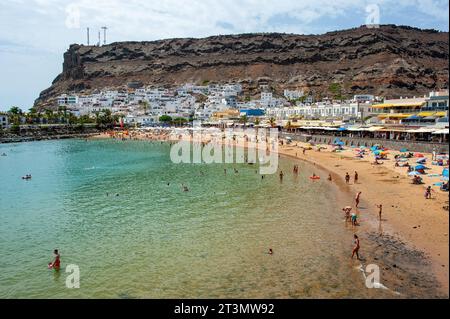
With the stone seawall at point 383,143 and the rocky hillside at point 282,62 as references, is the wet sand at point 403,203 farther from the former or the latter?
the rocky hillside at point 282,62

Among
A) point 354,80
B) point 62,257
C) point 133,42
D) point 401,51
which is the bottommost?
point 62,257

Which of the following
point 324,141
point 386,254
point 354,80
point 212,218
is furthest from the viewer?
point 354,80

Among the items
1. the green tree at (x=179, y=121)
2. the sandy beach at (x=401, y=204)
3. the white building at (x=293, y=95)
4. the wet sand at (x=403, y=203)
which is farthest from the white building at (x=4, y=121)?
the wet sand at (x=403, y=203)

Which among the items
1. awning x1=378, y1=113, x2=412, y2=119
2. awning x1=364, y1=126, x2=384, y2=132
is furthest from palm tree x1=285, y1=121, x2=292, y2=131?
awning x1=364, y1=126, x2=384, y2=132

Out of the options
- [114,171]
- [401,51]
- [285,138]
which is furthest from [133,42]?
[114,171]

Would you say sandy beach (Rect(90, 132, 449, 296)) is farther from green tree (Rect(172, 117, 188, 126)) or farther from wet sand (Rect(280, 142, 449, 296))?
green tree (Rect(172, 117, 188, 126))

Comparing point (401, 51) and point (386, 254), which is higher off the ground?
point (401, 51)
